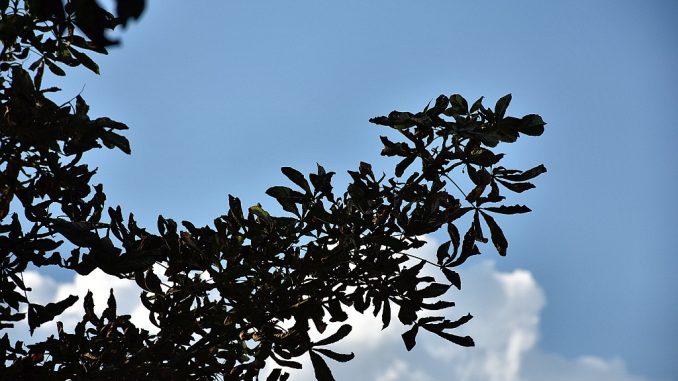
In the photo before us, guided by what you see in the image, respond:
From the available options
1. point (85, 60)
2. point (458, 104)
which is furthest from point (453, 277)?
point (85, 60)

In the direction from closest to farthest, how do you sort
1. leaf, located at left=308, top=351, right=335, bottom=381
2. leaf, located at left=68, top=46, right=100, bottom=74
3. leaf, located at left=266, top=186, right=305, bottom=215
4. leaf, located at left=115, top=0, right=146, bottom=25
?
leaf, located at left=115, top=0, right=146, bottom=25 < leaf, located at left=308, top=351, right=335, bottom=381 < leaf, located at left=266, top=186, right=305, bottom=215 < leaf, located at left=68, top=46, right=100, bottom=74

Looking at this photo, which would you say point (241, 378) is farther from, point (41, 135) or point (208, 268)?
point (41, 135)

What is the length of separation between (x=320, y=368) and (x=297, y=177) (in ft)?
3.44

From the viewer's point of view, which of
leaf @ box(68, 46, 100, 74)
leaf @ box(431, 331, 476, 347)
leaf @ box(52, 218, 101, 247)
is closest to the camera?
leaf @ box(52, 218, 101, 247)

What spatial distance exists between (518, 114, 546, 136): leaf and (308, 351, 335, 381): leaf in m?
1.65

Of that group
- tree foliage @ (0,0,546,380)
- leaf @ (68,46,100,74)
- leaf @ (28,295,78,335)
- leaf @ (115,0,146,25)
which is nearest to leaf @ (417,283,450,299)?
tree foliage @ (0,0,546,380)

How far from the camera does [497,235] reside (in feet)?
13.1

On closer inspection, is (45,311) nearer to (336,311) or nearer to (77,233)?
(77,233)

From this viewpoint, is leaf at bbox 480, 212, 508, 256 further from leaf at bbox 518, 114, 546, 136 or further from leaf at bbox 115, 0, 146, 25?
leaf at bbox 115, 0, 146, 25

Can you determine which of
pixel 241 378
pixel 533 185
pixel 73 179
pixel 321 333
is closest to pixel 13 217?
pixel 73 179

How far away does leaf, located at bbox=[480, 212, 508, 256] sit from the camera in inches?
157

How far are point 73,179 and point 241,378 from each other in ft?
5.20

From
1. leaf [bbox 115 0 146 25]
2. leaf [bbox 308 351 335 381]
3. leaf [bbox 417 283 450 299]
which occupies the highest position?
leaf [bbox 417 283 450 299]

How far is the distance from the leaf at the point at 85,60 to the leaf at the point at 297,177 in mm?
1595
